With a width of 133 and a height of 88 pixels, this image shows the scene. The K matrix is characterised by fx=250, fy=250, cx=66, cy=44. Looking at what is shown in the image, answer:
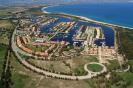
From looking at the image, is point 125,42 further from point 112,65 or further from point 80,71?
point 80,71

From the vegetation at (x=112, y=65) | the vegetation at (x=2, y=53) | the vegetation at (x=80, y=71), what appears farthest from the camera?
the vegetation at (x=2, y=53)

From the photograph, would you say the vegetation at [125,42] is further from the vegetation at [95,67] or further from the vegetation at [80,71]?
the vegetation at [80,71]

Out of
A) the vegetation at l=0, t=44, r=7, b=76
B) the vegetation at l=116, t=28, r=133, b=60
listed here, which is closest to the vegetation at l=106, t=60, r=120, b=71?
the vegetation at l=116, t=28, r=133, b=60

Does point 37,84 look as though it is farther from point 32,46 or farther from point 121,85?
point 32,46

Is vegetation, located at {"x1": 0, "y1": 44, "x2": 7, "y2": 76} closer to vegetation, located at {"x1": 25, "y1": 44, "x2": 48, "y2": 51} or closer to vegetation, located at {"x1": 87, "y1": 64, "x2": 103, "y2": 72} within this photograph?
vegetation, located at {"x1": 25, "y1": 44, "x2": 48, "y2": 51}

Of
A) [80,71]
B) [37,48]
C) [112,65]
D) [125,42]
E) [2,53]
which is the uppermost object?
[125,42]

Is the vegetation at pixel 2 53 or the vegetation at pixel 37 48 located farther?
the vegetation at pixel 37 48

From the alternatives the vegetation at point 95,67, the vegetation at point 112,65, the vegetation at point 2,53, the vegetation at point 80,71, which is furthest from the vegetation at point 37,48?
the vegetation at point 112,65

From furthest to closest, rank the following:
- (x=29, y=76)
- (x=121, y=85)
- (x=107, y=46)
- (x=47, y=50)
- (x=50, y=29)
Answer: (x=50, y=29)
(x=107, y=46)
(x=47, y=50)
(x=29, y=76)
(x=121, y=85)

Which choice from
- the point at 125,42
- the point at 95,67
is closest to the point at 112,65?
the point at 95,67

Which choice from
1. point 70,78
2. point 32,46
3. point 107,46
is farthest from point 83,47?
point 70,78

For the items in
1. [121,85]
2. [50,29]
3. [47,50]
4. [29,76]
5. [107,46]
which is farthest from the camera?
[50,29]
